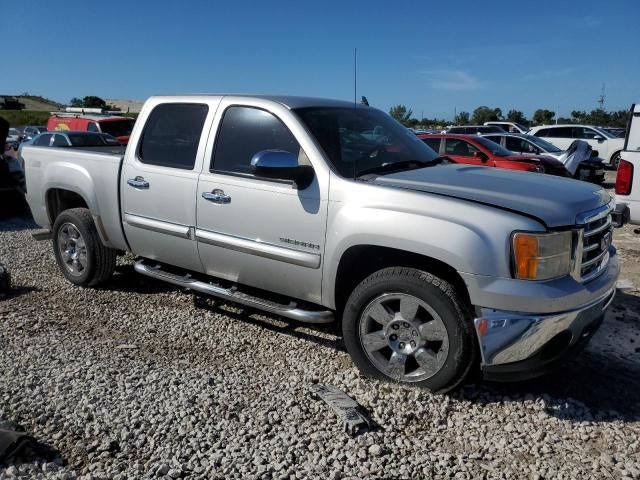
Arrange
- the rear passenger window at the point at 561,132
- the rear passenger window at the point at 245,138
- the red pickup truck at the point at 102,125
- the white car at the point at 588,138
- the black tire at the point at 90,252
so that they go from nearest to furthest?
the rear passenger window at the point at 245,138, the black tire at the point at 90,252, the red pickup truck at the point at 102,125, the white car at the point at 588,138, the rear passenger window at the point at 561,132

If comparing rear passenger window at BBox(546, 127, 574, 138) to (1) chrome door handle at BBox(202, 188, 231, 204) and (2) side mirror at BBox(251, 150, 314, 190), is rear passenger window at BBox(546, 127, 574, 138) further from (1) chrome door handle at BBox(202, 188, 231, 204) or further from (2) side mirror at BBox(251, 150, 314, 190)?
(2) side mirror at BBox(251, 150, 314, 190)

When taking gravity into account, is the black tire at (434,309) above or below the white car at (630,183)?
below

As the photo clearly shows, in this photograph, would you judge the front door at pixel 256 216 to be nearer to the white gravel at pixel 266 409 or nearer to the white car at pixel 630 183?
the white gravel at pixel 266 409

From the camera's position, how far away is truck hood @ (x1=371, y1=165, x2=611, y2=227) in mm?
3156

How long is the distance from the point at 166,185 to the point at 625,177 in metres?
4.73

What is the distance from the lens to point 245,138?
421cm

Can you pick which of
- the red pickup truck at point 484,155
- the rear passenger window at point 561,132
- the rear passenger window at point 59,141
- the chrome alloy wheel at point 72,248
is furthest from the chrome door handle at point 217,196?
the rear passenger window at point 561,132

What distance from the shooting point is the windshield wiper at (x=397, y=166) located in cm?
386

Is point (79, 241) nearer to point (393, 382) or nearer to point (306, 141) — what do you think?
point (306, 141)

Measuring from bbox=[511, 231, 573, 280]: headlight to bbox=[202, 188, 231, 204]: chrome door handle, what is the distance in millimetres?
2056

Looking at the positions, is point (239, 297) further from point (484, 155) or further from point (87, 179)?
point (484, 155)

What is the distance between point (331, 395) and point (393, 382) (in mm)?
396

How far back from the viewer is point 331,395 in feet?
11.3

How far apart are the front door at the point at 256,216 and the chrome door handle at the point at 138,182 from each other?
647mm
